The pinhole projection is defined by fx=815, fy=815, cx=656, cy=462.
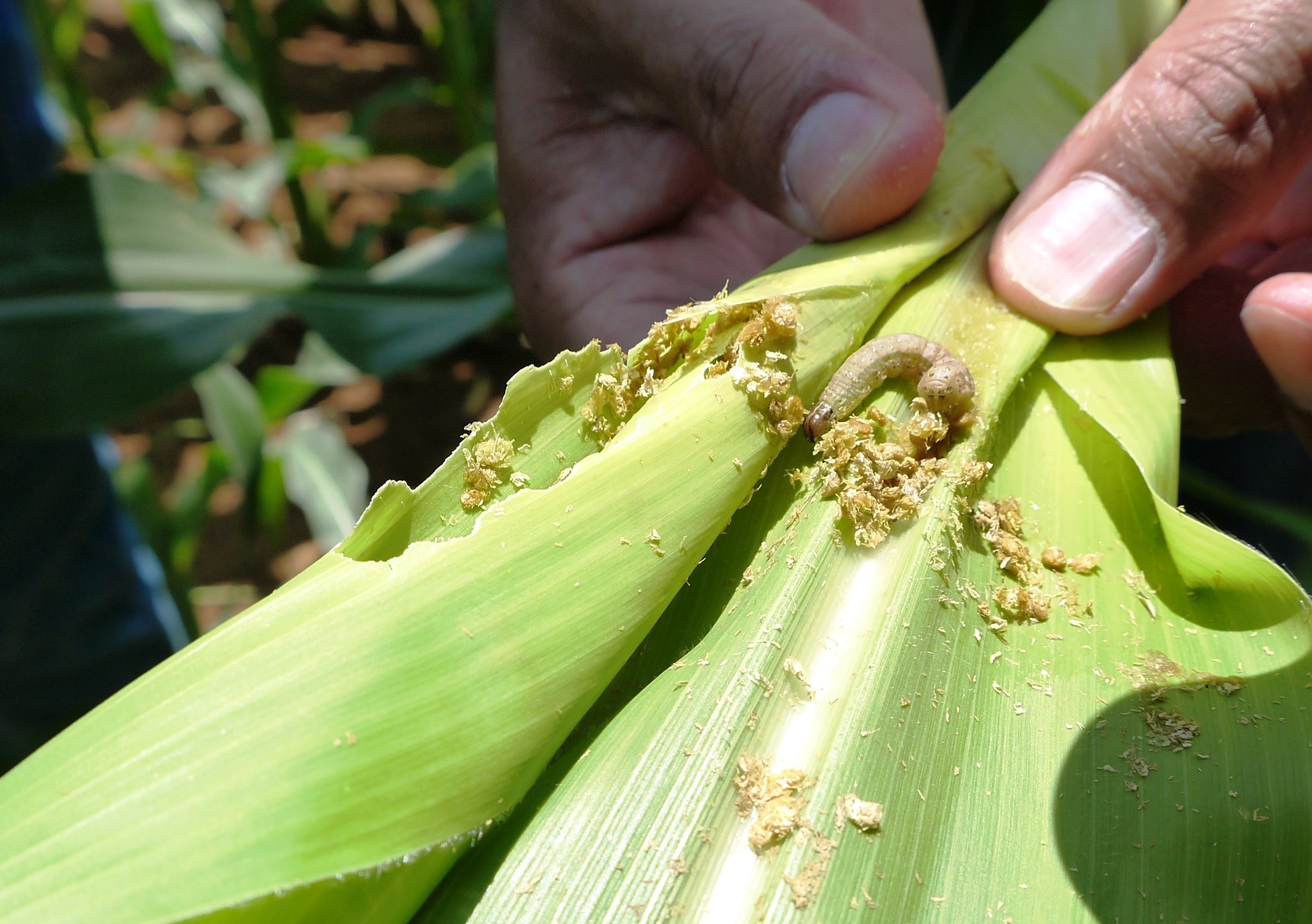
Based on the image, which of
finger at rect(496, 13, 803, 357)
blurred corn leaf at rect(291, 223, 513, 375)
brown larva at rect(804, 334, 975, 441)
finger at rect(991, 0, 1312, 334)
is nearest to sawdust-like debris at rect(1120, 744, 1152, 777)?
brown larva at rect(804, 334, 975, 441)

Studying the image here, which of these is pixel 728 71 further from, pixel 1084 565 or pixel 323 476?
pixel 323 476

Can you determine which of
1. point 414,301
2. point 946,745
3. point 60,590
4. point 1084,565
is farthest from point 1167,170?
point 60,590

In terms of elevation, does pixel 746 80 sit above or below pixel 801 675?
above

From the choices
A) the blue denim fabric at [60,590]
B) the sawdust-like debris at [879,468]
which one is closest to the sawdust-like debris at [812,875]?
the sawdust-like debris at [879,468]

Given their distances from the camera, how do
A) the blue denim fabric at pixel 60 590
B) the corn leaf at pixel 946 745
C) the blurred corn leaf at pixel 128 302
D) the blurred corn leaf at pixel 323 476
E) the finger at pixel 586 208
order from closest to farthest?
the corn leaf at pixel 946 745, the finger at pixel 586 208, the blurred corn leaf at pixel 128 302, the blue denim fabric at pixel 60 590, the blurred corn leaf at pixel 323 476

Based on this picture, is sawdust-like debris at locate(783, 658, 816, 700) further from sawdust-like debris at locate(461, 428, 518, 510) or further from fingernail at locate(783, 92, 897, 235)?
fingernail at locate(783, 92, 897, 235)

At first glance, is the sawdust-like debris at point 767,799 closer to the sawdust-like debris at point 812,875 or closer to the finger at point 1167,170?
the sawdust-like debris at point 812,875

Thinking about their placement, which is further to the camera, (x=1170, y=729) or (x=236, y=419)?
(x=236, y=419)
